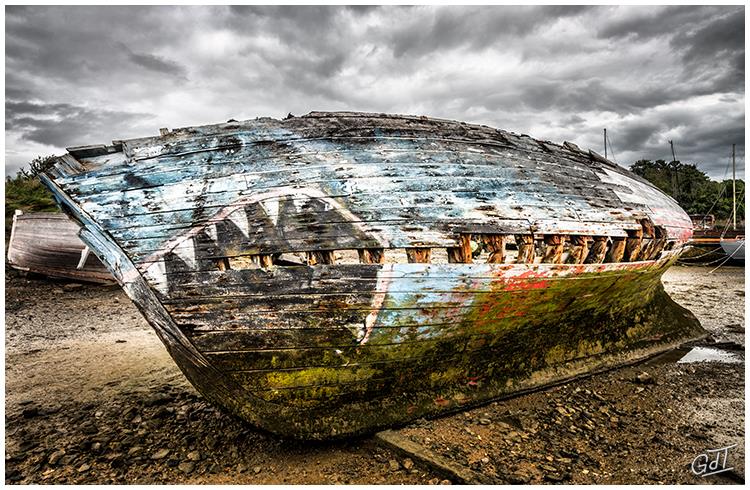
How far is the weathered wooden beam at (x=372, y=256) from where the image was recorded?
3.29 meters

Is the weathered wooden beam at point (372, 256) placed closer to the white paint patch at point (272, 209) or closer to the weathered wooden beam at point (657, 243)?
the white paint patch at point (272, 209)

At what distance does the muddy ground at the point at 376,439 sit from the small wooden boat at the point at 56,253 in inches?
223

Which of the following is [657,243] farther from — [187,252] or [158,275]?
[158,275]

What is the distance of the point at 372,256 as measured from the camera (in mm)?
3316

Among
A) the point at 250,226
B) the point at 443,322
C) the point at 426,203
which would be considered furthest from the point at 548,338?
the point at 250,226

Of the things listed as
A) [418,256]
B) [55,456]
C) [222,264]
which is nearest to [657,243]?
[418,256]

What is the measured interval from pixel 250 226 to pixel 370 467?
6.32 ft

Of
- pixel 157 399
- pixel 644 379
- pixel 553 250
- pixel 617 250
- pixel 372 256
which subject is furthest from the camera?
pixel 644 379

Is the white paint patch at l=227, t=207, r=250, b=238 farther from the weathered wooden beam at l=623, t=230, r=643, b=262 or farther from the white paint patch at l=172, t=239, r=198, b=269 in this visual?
the weathered wooden beam at l=623, t=230, r=643, b=262

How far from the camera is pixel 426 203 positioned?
11.5 feet

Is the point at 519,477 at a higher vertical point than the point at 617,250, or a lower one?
lower

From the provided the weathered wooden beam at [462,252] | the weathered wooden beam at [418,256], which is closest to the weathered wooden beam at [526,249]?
the weathered wooden beam at [462,252]

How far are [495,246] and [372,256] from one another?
1041mm

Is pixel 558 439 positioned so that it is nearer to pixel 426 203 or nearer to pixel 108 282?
pixel 426 203
